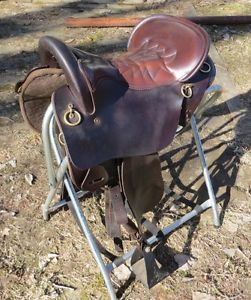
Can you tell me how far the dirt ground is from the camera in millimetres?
2408

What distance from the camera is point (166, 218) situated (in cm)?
272

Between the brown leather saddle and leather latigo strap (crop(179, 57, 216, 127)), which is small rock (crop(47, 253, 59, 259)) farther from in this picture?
leather latigo strap (crop(179, 57, 216, 127))

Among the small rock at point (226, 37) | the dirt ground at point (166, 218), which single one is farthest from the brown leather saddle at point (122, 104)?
the small rock at point (226, 37)

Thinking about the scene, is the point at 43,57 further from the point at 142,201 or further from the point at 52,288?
the point at 52,288

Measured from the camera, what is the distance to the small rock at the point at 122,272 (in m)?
2.44

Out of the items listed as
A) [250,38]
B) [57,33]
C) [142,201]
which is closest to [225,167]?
[142,201]

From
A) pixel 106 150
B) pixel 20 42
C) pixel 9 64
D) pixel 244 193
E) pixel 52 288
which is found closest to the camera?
pixel 106 150

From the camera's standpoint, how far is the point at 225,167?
3.06 m

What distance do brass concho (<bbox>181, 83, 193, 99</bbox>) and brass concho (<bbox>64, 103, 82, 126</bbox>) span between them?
0.51 meters

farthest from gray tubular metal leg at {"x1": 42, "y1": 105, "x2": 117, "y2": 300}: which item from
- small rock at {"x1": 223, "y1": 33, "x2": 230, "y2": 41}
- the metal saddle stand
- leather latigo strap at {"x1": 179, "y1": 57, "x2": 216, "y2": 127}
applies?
small rock at {"x1": 223, "y1": 33, "x2": 230, "y2": 41}

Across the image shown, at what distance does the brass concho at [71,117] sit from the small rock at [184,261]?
40.1 inches

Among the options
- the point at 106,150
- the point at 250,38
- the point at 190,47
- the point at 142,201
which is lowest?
the point at 250,38

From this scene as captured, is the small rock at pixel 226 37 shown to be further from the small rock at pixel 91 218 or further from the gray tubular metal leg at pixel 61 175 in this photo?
the gray tubular metal leg at pixel 61 175

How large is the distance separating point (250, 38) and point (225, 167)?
5.99 ft
